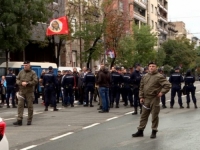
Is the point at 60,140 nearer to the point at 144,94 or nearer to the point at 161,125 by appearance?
the point at 144,94

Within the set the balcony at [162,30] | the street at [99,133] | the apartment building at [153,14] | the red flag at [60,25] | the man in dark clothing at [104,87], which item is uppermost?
the apartment building at [153,14]

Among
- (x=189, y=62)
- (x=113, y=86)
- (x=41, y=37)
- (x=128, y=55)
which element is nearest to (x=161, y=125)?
(x=113, y=86)

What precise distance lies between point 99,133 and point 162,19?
3362 inches

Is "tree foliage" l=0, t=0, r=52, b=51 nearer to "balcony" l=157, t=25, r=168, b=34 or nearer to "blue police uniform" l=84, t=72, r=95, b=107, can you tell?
"blue police uniform" l=84, t=72, r=95, b=107

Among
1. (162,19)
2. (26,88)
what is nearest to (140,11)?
(162,19)

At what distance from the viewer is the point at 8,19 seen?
94.3ft

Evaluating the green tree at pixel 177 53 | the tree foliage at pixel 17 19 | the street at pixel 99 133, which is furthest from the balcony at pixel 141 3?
the street at pixel 99 133

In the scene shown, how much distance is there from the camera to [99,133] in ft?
41.1

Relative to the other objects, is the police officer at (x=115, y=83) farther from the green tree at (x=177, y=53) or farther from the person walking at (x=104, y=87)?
the green tree at (x=177, y=53)

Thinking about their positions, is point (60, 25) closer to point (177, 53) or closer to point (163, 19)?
point (177, 53)

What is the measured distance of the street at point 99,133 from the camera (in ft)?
34.1

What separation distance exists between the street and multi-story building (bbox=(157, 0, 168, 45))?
7708cm

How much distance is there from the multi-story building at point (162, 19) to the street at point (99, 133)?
3035 inches

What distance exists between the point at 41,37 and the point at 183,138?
2896 cm
